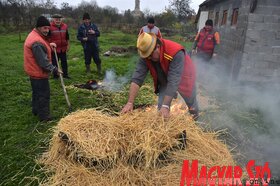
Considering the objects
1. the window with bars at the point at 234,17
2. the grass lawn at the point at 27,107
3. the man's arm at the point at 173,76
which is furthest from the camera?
the window with bars at the point at 234,17

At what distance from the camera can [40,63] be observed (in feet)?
15.0

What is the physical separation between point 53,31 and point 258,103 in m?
5.88

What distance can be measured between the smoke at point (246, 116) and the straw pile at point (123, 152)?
893 millimetres

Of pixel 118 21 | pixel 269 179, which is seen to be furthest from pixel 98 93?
pixel 118 21

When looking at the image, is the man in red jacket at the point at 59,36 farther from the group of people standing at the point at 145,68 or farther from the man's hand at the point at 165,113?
the man's hand at the point at 165,113

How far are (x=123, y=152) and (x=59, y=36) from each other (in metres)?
5.71

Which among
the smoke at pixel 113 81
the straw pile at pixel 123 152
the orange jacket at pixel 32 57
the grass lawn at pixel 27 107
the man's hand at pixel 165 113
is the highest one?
the orange jacket at pixel 32 57

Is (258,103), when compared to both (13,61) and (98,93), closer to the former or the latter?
(98,93)

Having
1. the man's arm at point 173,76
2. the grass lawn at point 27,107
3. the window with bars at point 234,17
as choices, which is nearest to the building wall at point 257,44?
the window with bars at point 234,17

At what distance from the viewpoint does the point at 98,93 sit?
653 cm

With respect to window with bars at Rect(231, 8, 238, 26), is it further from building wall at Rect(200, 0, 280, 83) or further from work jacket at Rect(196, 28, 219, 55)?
work jacket at Rect(196, 28, 219, 55)

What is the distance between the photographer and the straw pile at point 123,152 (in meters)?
2.90

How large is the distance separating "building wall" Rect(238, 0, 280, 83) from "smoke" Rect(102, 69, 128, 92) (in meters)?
3.50

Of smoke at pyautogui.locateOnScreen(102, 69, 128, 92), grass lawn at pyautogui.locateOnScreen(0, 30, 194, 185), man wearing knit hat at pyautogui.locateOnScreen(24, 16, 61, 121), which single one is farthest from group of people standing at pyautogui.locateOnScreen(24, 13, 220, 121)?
smoke at pyautogui.locateOnScreen(102, 69, 128, 92)
